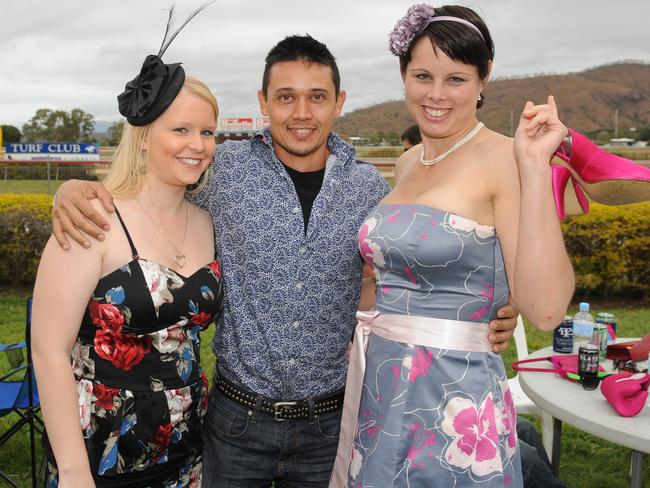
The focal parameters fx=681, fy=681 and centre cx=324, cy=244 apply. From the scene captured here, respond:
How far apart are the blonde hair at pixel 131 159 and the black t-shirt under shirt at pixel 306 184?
0.52m

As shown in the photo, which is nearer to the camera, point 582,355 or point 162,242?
point 162,242

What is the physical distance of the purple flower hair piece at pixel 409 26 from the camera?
97.6 inches

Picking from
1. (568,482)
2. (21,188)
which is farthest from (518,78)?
(568,482)

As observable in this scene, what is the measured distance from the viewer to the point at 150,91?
7.92 feet

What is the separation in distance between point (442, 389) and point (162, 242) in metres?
1.12

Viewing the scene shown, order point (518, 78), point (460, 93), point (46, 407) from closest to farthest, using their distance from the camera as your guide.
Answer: point (46, 407)
point (460, 93)
point (518, 78)

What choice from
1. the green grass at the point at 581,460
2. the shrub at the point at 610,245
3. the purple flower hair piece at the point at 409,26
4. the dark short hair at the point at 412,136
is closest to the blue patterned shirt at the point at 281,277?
the purple flower hair piece at the point at 409,26

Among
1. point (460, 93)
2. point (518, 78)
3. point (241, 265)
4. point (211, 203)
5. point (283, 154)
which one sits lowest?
point (241, 265)

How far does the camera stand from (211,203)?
2801 mm

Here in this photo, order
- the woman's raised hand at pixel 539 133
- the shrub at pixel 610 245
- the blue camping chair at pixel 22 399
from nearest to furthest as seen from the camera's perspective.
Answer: the woman's raised hand at pixel 539 133
the blue camping chair at pixel 22 399
the shrub at pixel 610 245

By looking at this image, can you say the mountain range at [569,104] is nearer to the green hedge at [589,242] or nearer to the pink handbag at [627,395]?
the green hedge at [589,242]

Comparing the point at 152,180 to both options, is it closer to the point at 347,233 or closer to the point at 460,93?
the point at 347,233

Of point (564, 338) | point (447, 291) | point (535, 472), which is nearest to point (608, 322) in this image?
point (564, 338)

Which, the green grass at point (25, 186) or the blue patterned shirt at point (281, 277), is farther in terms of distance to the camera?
the green grass at point (25, 186)
